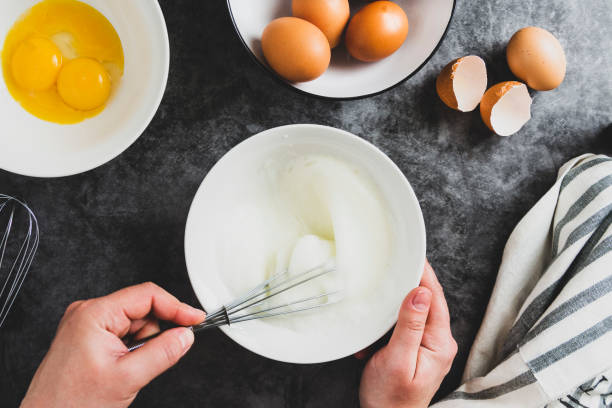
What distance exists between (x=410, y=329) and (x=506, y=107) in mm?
463

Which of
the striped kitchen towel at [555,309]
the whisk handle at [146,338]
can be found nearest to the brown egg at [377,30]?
the striped kitchen towel at [555,309]

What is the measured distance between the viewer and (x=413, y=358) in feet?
2.67

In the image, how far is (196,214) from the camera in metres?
0.79

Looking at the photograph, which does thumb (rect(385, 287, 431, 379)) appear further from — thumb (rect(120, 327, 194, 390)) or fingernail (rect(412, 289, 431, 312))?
thumb (rect(120, 327, 194, 390))

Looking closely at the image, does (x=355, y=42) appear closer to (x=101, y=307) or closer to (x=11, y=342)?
(x=101, y=307)

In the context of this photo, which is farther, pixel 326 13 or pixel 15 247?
pixel 15 247

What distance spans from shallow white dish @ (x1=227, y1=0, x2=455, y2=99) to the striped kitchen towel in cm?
38

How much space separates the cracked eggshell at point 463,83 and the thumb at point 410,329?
37 cm

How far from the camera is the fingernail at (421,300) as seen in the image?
0.76 m

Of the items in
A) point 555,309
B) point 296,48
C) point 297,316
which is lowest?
point 555,309

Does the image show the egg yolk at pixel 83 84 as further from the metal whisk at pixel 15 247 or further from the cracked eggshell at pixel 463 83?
the cracked eggshell at pixel 463 83

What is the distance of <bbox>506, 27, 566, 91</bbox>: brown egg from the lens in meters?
0.88

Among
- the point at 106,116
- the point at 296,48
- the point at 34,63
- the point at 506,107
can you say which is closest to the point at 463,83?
the point at 506,107

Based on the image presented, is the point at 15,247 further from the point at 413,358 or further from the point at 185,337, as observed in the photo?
the point at 413,358
